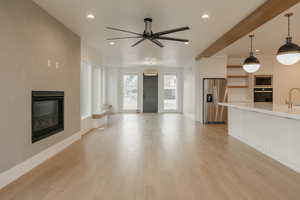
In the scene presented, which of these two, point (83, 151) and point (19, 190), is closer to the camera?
point (19, 190)

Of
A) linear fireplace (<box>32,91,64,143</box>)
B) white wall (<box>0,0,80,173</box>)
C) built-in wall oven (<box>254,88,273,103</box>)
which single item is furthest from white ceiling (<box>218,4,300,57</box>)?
linear fireplace (<box>32,91,64,143</box>)

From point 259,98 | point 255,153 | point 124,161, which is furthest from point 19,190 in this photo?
point 259,98

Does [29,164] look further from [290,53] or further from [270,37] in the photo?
[270,37]

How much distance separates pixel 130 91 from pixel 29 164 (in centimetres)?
826

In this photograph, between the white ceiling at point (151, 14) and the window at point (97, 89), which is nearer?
the white ceiling at point (151, 14)

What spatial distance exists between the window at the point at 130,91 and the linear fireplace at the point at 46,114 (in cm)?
699

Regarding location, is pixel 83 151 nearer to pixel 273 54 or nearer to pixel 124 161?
pixel 124 161

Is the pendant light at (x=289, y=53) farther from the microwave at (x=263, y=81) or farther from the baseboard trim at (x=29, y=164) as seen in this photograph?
the baseboard trim at (x=29, y=164)

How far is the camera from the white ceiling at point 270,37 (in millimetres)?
3891

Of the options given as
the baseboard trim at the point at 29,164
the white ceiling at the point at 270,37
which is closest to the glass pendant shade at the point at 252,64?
the white ceiling at the point at 270,37

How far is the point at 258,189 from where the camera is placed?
227 centimetres

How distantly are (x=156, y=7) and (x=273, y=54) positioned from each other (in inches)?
241

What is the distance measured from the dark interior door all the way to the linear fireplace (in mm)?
7230

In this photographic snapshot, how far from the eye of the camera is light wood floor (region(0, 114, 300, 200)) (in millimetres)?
2162
